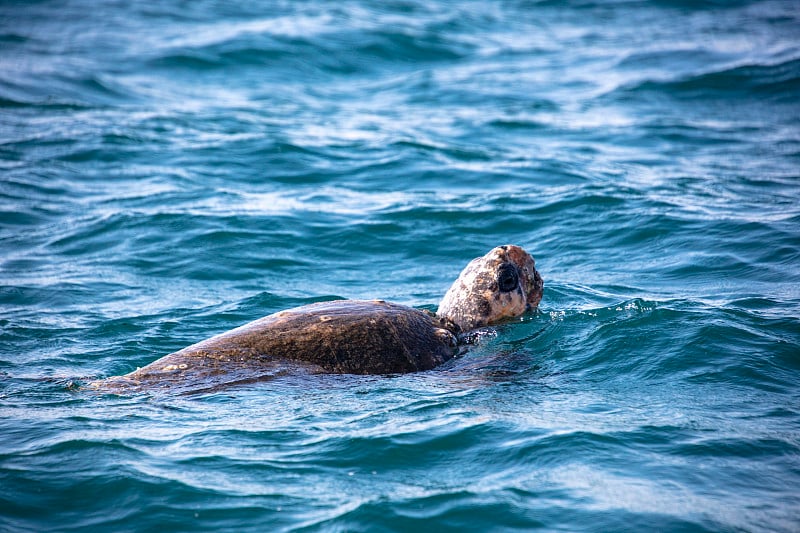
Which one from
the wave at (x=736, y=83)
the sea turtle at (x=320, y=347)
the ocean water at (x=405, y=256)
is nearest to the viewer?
the ocean water at (x=405, y=256)

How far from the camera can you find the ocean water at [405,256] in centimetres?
501

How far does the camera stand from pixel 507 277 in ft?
25.6

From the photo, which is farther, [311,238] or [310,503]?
[311,238]

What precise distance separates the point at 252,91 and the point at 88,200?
25.6 feet

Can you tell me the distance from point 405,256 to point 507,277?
321 centimetres

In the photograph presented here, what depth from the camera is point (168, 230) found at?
11.5 metres

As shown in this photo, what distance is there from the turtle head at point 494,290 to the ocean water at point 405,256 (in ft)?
0.79

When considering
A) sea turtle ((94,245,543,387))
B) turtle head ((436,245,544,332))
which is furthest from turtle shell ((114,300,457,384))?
turtle head ((436,245,544,332))

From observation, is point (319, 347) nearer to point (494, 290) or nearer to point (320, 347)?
point (320, 347)

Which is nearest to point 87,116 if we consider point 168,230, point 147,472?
point 168,230

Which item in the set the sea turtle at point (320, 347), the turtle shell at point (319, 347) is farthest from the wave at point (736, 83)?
the turtle shell at point (319, 347)

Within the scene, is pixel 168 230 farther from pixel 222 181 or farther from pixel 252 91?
pixel 252 91

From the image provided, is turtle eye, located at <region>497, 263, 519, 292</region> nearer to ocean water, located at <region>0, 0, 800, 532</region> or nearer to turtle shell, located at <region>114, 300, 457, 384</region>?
ocean water, located at <region>0, 0, 800, 532</region>

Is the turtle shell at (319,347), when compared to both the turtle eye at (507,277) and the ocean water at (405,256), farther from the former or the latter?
the turtle eye at (507,277)
